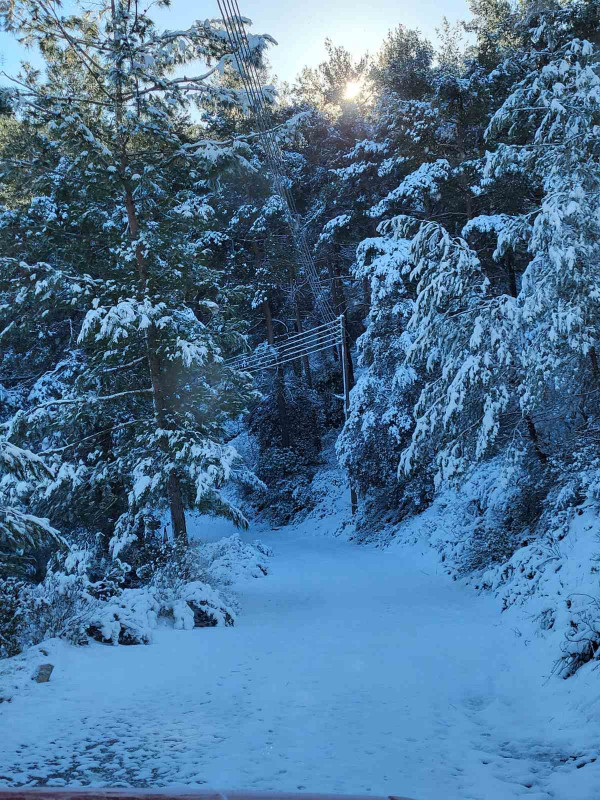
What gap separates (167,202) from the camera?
42.6 ft

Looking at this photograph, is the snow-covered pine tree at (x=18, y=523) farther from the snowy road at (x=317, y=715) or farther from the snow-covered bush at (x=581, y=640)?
the snow-covered bush at (x=581, y=640)

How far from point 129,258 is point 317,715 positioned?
32.6 feet

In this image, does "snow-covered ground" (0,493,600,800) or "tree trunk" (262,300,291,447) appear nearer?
"snow-covered ground" (0,493,600,800)

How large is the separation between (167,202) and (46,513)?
698 cm

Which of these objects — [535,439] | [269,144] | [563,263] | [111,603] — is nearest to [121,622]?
[111,603]

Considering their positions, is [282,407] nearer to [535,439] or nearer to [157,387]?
[157,387]

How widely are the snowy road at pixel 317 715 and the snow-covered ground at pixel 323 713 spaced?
0.06 feet

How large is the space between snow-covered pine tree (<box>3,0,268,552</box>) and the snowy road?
4.33m

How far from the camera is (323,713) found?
16.1 feet

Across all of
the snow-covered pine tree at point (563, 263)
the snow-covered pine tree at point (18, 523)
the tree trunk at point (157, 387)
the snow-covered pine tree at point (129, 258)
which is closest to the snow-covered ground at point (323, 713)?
the snow-covered pine tree at point (18, 523)

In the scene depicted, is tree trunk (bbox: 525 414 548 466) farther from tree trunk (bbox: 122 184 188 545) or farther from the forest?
tree trunk (bbox: 122 184 188 545)

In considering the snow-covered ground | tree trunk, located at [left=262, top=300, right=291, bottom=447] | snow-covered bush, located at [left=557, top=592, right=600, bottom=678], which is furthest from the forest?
tree trunk, located at [left=262, top=300, right=291, bottom=447]

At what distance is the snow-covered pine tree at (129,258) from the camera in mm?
11273

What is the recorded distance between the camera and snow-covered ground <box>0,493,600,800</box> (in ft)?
12.2
